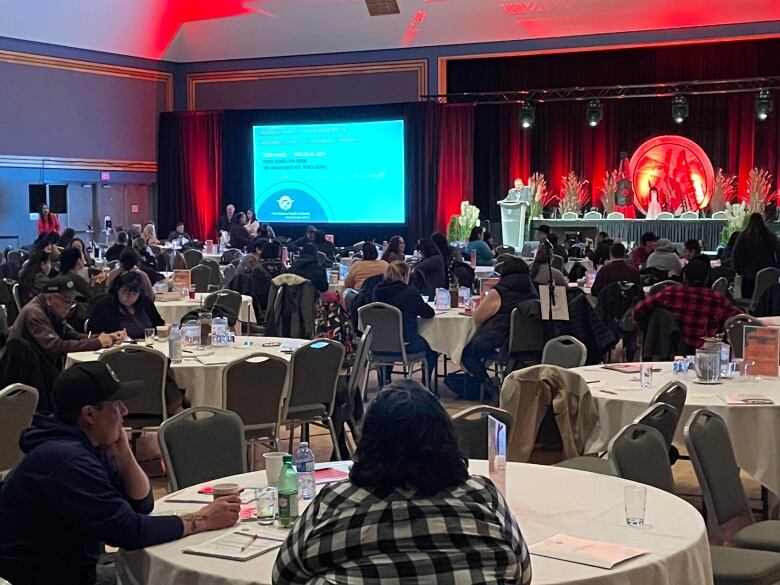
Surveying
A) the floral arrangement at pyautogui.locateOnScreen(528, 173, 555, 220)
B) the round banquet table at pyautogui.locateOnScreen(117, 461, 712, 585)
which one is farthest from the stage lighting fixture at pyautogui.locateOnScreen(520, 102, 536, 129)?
the round banquet table at pyautogui.locateOnScreen(117, 461, 712, 585)

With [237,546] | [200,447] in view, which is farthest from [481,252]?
[237,546]

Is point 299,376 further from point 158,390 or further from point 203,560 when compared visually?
point 203,560

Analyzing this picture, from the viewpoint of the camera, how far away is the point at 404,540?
7.86ft

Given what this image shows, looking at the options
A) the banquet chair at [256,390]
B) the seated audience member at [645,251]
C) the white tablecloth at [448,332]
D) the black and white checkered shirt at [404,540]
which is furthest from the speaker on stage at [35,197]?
the black and white checkered shirt at [404,540]

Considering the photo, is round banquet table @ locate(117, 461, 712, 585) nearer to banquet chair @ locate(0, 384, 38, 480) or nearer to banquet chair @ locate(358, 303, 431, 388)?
banquet chair @ locate(0, 384, 38, 480)

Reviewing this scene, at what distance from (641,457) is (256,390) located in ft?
9.26

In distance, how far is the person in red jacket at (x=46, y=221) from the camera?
1922cm

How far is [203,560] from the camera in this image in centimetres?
325

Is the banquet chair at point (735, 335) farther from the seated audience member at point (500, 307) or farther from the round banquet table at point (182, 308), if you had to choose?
the round banquet table at point (182, 308)

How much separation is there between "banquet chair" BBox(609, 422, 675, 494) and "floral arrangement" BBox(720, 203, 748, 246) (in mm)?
13387

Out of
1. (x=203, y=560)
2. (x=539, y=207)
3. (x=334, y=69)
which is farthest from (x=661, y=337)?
(x=334, y=69)

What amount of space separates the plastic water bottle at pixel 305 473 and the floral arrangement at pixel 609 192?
16.4 metres

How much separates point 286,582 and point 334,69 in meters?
19.6

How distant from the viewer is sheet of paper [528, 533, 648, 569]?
3158 mm
